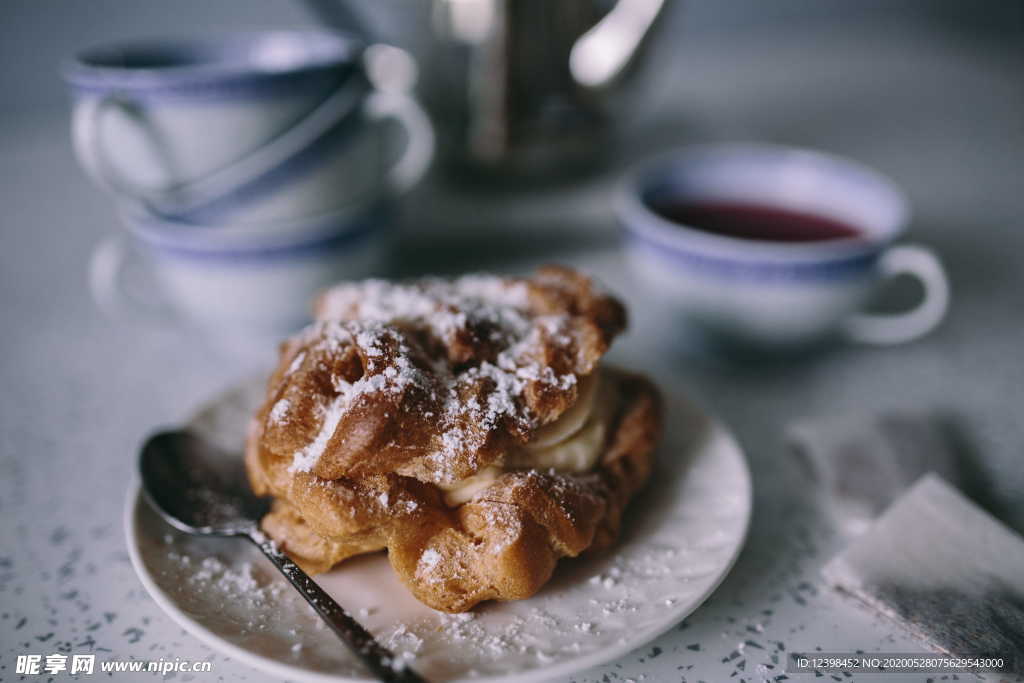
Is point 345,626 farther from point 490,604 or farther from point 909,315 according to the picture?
point 909,315

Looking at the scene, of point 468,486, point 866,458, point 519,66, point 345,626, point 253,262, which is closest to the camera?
point 345,626

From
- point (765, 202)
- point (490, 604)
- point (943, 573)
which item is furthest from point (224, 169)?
point (943, 573)

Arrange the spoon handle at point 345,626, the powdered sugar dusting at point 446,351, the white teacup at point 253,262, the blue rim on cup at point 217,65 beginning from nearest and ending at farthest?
the spoon handle at point 345,626 → the powdered sugar dusting at point 446,351 → the blue rim on cup at point 217,65 → the white teacup at point 253,262

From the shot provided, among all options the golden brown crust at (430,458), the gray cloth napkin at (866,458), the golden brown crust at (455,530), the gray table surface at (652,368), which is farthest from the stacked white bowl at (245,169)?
the gray cloth napkin at (866,458)

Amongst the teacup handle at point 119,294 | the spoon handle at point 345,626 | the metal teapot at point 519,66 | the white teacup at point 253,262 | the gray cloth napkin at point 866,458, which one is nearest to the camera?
the spoon handle at point 345,626

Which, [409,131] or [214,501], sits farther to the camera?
[409,131]

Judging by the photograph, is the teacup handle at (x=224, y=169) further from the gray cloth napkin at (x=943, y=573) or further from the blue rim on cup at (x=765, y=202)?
the gray cloth napkin at (x=943, y=573)

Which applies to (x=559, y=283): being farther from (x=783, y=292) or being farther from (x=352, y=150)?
(x=352, y=150)
